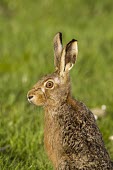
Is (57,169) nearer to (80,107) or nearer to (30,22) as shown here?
(80,107)

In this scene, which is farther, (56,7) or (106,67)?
(56,7)

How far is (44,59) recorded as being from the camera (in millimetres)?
11062

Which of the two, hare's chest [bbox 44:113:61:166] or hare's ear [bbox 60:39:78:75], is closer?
hare's chest [bbox 44:113:61:166]

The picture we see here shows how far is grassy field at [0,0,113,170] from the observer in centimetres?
707

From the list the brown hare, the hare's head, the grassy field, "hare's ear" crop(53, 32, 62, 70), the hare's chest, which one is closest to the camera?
the brown hare

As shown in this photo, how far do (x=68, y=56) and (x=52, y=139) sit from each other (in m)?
0.86

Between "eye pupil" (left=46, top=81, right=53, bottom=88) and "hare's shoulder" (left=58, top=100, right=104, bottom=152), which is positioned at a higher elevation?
"eye pupil" (left=46, top=81, right=53, bottom=88)

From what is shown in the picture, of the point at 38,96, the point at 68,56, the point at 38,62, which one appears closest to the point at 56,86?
the point at 38,96

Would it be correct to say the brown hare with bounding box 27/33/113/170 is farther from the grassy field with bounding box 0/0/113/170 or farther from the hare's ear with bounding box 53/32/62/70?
the grassy field with bounding box 0/0/113/170

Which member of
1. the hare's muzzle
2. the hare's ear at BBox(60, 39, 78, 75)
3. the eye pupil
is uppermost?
the hare's ear at BBox(60, 39, 78, 75)

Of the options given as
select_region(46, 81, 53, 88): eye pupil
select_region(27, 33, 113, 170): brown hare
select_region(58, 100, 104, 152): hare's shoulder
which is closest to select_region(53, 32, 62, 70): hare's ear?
select_region(27, 33, 113, 170): brown hare

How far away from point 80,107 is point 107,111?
2788mm

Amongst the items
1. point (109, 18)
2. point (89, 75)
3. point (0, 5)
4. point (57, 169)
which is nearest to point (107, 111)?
point (89, 75)

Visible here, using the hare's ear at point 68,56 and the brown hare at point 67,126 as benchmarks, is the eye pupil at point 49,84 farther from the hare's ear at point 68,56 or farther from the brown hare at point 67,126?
the hare's ear at point 68,56
